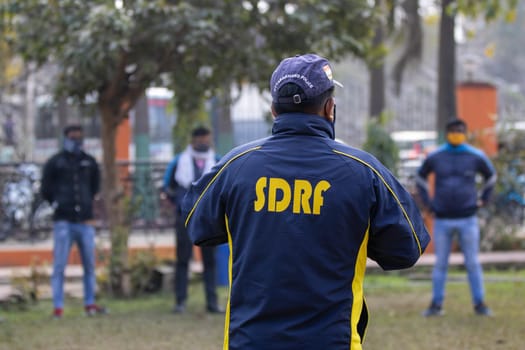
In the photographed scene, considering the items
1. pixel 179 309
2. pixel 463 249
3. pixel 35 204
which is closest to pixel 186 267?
pixel 179 309

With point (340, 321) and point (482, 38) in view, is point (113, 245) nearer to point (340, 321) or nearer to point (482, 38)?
point (340, 321)

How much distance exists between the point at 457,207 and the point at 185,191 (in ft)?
9.63

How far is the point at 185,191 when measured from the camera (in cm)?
973

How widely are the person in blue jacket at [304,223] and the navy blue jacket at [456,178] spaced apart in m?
5.81

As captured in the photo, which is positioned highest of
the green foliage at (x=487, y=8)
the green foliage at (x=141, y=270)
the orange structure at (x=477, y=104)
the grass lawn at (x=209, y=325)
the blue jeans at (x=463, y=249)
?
the green foliage at (x=487, y=8)

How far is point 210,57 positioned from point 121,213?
7.97ft

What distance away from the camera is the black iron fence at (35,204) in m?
13.6

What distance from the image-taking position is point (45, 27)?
9.62 metres

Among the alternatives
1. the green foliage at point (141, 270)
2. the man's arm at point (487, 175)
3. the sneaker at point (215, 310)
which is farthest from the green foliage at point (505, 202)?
the sneaker at point (215, 310)

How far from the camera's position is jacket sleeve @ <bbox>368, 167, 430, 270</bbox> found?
3371mm

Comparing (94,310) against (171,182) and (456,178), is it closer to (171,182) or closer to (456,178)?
(171,182)

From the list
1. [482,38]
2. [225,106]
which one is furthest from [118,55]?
[482,38]

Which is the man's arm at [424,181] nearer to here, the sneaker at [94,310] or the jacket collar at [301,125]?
the sneaker at [94,310]

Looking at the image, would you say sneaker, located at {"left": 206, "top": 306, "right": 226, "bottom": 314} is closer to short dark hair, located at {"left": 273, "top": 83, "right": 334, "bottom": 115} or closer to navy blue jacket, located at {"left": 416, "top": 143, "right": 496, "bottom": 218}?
navy blue jacket, located at {"left": 416, "top": 143, "right": 496, "bottom": 218}
